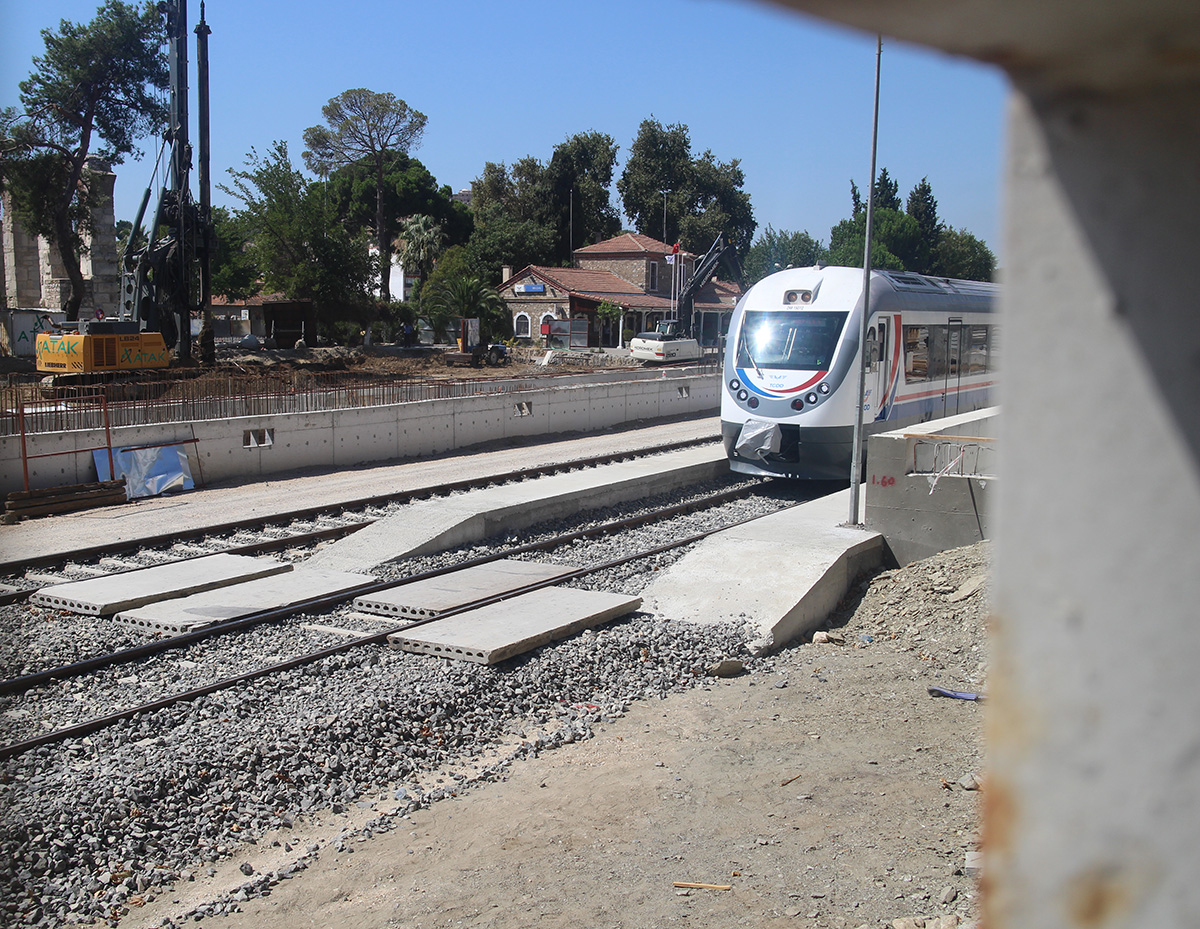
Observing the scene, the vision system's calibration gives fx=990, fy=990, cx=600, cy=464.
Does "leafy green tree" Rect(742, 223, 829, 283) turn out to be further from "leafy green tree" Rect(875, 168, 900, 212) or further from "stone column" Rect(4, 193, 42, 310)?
"stone column" Rect(4, 193, 42, 310)

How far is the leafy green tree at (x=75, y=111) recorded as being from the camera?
3950 cm

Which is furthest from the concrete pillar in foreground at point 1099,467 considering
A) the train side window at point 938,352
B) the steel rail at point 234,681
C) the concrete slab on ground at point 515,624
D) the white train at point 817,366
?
the train side window at point 938,352

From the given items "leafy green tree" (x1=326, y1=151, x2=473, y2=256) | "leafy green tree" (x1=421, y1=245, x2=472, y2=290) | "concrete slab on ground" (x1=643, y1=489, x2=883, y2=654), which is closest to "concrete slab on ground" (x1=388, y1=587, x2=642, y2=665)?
"concrete slab on ground" (x1=643, y1=489, x2=883, y2=654)

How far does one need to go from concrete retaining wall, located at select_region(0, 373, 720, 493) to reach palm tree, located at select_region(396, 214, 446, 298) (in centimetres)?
4207

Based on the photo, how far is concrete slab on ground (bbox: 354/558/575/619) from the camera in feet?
36.7

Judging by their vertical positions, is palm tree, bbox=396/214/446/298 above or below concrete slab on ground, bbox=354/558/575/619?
above

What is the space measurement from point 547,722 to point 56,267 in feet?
167

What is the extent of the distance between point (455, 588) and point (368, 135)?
2825 inches

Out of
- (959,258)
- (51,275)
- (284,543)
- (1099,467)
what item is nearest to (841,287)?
(284,543)

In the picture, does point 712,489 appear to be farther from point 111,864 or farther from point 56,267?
point 56,267

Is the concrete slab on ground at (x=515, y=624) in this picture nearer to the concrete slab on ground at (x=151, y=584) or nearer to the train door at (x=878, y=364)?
the concrete slab on ground at (x=151, y=584)

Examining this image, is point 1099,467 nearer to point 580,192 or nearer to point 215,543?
point 215,543

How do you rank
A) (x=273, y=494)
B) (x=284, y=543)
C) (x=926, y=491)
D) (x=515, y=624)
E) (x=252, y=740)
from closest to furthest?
1. (x=252, y=740)
2. (x=515, y=624)
3. (x=926, y=491)
4. (x=284, y=543)
5. (x=273, y=494)

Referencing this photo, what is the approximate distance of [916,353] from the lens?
19047mm
